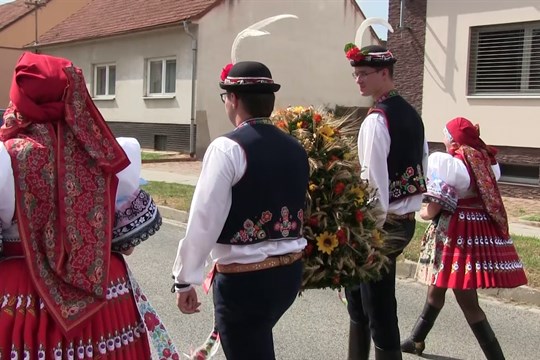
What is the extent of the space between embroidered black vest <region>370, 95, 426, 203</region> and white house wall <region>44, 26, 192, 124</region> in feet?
54.8

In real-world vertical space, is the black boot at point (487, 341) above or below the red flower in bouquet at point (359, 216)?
below

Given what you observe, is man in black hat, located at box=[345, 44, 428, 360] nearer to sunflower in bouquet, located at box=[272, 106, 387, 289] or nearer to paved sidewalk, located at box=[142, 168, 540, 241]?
sunflower in bouquet, located at box=[272, 106, 387, 289]

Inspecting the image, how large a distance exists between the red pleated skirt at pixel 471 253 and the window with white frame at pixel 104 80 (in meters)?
20.8

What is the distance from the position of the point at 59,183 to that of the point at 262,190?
2.77ft

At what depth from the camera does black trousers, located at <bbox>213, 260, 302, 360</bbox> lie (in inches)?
110

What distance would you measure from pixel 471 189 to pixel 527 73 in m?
9.60

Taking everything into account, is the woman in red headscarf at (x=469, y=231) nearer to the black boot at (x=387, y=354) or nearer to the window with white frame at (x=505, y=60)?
the black boot at (x=387, y=354)

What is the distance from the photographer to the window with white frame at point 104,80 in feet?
78.1

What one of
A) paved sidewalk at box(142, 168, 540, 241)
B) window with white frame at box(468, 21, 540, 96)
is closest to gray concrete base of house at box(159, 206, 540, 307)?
window with white frame at box(468, 21, 540, 96)

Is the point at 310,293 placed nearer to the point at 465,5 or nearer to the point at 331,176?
the point at 331,176

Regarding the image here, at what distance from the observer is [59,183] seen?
239 cm

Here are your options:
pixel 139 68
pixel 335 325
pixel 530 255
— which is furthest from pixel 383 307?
pixel 139 68

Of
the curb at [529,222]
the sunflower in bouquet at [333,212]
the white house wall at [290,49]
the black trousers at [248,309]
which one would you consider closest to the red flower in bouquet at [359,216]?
the sunflower in bouquet at [333,212]

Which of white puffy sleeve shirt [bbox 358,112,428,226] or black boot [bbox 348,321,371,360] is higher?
white puffy sleeve shirt [bbox 358,112,428,226]
